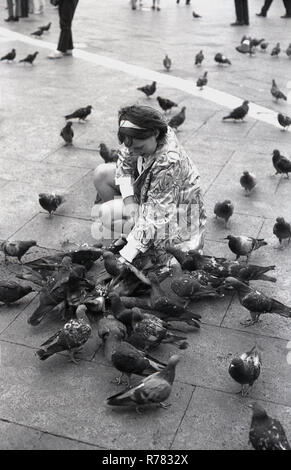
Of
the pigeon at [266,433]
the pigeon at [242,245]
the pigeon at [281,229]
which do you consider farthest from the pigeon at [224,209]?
the pigeon at [266,433]

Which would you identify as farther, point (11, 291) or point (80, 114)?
point (80, 114)

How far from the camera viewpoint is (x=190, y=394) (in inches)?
165

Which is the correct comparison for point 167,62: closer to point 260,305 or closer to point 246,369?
point 260,305

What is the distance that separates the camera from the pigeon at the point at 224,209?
6414 mm

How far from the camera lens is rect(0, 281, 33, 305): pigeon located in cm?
497

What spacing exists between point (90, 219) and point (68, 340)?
97.7 inches

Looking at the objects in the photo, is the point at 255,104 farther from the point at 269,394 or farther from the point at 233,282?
the point at 269,394

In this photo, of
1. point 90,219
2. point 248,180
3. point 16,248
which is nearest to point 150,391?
point 16,248

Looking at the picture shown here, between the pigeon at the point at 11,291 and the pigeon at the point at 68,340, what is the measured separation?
67 cm

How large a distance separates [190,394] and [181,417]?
242mm

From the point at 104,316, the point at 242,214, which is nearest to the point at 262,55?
the point at 242,214

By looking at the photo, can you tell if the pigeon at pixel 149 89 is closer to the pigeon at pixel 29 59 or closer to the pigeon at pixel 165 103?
the pigeon at pixel 165 103

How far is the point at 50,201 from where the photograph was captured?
655 centimetres

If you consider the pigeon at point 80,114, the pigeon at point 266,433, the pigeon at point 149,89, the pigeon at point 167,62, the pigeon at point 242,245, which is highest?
the pigeon at point 266,433
